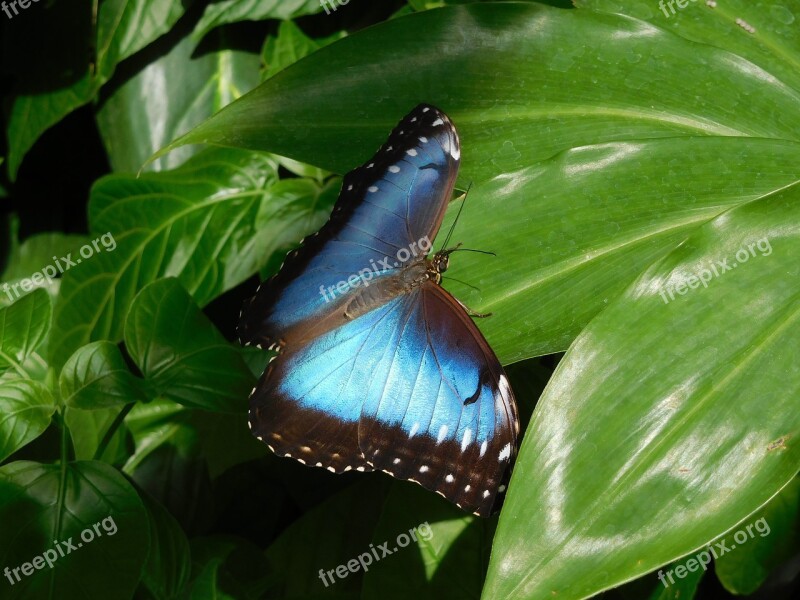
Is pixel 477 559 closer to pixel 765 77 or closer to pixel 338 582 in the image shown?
pixel 338 582

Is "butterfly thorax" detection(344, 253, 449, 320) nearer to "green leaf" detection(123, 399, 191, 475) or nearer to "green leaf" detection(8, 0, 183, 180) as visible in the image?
"green leaf" detection(123, 399, 191, 475)

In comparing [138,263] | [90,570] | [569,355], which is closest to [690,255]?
[569,355]

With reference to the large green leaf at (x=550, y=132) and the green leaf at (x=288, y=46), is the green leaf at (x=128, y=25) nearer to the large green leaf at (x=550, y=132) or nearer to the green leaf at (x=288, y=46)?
the green leaf at (x=288, y=46)

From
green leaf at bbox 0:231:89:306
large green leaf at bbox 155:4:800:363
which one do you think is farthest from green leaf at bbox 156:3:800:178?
green leaf at bbox 0:231:89:306

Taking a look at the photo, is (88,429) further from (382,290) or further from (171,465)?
(382,290)

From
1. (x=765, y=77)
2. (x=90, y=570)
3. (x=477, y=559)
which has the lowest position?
(x=477, y=559)
